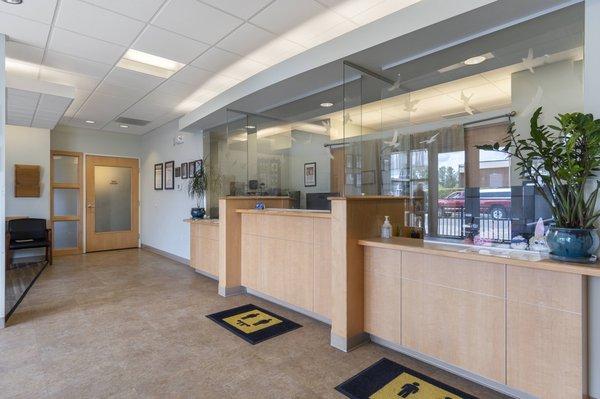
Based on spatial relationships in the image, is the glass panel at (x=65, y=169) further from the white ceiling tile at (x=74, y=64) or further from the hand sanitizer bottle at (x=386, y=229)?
the hand sanitizer bottle at (x=386, y=229)

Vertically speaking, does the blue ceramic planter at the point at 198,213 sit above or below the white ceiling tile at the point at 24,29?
below

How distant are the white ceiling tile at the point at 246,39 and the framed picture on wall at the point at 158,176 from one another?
4.74 metres

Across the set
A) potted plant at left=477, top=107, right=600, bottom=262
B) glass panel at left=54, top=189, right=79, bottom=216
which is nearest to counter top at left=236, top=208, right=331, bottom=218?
potted plant at left=477, top=107, right=600, bottom=262

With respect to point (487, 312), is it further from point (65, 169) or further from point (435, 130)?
point (65, 169)

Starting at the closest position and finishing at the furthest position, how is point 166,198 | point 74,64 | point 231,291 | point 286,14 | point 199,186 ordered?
point 286,14
point 74,64
point 231,291
point 199,186
point 166,198

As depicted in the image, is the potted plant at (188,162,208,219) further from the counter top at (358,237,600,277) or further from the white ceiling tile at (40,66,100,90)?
the counter top at (358,237,600,277)

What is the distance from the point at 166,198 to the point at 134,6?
5128 mm

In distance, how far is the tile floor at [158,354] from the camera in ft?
7.50

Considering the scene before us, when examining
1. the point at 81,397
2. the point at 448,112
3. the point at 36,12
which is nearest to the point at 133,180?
the point at 36,12

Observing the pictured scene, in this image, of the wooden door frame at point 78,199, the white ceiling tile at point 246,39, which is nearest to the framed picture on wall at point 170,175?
the wooden door frame at point 78,199

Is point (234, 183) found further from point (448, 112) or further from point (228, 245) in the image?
point (448, 112)

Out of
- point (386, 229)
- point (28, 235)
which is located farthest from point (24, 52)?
point (386, 229)

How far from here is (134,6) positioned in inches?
113

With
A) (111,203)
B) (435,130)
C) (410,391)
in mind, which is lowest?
(410,391)
